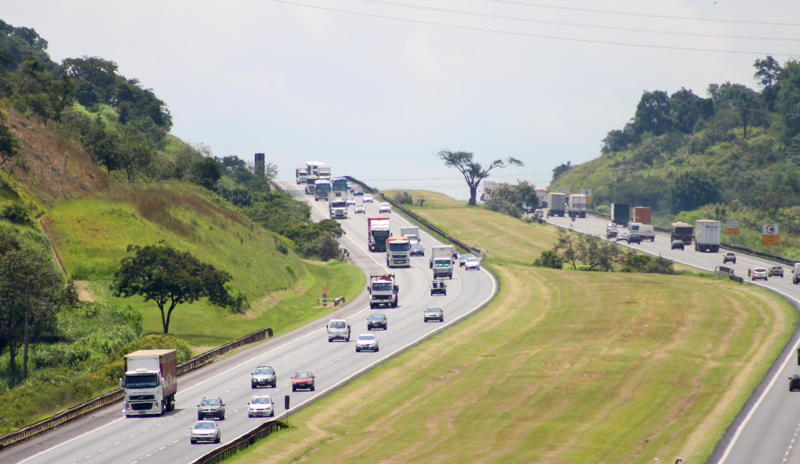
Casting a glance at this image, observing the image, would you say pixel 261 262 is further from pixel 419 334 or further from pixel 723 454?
pixel 723 454

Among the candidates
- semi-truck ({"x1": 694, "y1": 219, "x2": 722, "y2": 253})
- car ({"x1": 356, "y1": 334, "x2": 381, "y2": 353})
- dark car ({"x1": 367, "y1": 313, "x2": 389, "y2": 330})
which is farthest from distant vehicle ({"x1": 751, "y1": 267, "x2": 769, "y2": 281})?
car ({"x1": 356, "y1": 334, "x2": 381, "y2": 353})

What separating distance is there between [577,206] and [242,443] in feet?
507

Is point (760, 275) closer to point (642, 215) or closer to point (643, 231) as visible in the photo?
point (643, 231)

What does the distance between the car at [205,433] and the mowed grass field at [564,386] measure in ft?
6.14

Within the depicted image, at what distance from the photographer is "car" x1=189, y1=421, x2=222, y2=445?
38688 millimetres

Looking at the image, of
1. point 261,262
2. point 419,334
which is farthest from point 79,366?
point 261,262

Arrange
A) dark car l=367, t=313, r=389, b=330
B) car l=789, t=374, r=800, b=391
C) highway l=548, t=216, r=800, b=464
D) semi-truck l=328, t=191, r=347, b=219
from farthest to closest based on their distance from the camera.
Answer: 1. semi-truck l=328, t=191, r=347, b=219
2. dark car l=367, t=313, r=389, b=330
3. car l=789, t=374, r=800, b=391
4. highway l=548, t=216, r=800, b=464

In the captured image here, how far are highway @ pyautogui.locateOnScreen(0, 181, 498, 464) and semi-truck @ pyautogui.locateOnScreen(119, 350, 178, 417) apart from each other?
68cm

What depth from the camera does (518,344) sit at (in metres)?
69.4

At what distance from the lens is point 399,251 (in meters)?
108

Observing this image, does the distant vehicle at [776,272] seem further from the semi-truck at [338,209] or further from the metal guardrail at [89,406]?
the semi-truck at [338,209]

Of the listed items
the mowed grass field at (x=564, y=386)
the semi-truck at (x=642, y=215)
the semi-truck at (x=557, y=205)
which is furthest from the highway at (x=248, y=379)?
the semi-truck at (x=557, y=205)

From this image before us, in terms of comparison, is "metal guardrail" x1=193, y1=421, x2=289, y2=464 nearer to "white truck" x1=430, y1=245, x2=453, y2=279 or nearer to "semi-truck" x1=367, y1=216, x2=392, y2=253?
"white truck" x1=430, y1=245, x2=453, y2=279

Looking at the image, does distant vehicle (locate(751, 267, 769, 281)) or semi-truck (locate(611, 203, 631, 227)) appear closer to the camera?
distant vehicle (locate(751, 267, 769, 281))
